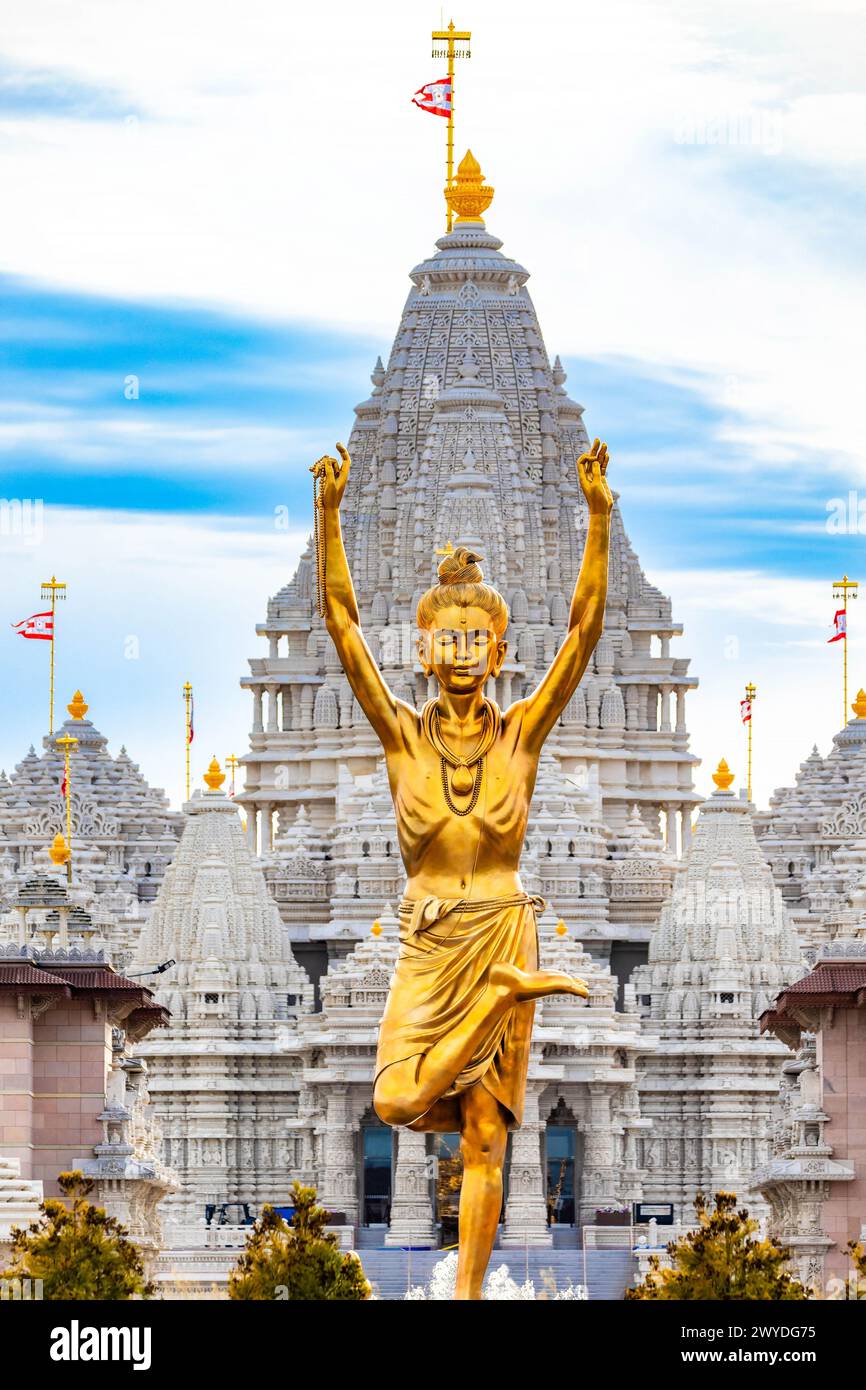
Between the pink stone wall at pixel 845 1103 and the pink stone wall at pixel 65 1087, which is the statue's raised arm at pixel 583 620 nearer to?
the pink stone wall at pixel 65 1087

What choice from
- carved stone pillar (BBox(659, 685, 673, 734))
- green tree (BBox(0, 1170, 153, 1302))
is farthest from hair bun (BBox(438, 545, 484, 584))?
carved stone pillar (BBox(659, 685, 673, 734))

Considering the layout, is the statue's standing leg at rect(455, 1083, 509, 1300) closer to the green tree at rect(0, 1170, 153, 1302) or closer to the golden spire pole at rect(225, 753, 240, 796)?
the green tree at rect(0, 1170, 153, 1302)

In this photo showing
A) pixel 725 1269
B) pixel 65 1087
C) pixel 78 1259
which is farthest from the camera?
pixel 65 1087

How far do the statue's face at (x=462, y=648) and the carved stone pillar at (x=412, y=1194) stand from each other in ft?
247

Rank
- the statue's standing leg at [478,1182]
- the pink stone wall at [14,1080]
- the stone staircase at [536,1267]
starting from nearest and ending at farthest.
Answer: the statue's standing leg at [478,1182], the pink stone wall at [14,1080], the stone staircase at [536,1267]

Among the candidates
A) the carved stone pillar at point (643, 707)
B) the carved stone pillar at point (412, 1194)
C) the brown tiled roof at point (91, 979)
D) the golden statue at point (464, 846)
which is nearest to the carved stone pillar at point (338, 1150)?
the carved stone pillar at point (412, 1194)

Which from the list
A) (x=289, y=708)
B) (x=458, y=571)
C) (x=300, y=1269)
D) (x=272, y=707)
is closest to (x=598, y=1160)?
(x=289, y=708)

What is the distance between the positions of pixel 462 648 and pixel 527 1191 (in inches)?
3045

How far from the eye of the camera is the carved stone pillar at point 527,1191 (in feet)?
339

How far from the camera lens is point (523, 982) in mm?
27828

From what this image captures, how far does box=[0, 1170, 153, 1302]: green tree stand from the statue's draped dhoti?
61.2ft

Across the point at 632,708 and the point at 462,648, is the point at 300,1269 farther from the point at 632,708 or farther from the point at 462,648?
the point at 632,708

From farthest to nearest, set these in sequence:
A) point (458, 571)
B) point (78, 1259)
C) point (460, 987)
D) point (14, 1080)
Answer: point (14, 1080), point (78, 1259), point (458, 571), point (460, 987)
